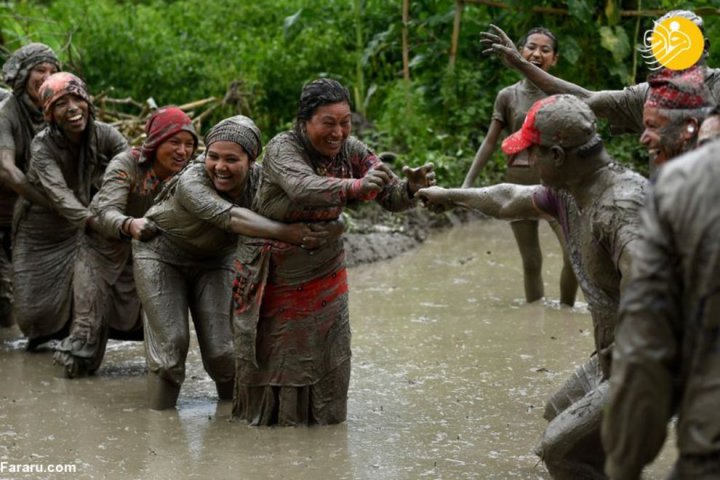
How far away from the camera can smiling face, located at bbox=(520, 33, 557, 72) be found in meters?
8.95

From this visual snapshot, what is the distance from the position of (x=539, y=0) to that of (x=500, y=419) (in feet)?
24.7

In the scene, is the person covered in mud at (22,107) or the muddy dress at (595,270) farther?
the person covered in mud at (22,107)

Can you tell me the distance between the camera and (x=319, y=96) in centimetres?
612

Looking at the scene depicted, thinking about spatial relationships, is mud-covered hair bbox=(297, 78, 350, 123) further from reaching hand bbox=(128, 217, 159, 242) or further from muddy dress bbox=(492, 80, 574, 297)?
muddy dress bbox=(492, 80, 574, 297)

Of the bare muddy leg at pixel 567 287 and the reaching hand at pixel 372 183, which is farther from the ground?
the reaching hand at pixel 372 183

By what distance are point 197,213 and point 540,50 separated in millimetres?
3452

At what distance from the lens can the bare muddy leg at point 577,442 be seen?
5.04 meters

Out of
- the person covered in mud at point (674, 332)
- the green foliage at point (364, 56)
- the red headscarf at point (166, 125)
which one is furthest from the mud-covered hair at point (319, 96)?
the green foliage at point (364, 56)

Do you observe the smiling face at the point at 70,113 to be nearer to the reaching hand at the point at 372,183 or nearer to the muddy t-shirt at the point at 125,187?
the muddy t-shirt at the point at 125,187

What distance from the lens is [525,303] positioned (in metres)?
9.48

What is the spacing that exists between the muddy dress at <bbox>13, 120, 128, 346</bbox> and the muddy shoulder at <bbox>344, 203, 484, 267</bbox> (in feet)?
10.3

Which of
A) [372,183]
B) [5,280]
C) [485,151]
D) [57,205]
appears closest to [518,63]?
[372,183]

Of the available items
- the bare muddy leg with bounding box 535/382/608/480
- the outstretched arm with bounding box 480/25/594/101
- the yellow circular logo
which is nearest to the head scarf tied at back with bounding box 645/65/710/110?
the yellow circular logo

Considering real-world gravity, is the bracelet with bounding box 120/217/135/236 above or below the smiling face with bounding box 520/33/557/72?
below
